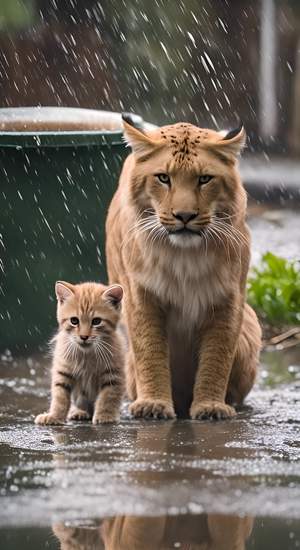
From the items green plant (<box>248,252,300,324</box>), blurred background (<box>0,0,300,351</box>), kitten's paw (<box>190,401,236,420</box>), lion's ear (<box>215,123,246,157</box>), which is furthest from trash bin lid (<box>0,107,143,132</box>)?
blurred background (<box>0,0,300,351</box>)

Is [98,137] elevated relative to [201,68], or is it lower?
lower

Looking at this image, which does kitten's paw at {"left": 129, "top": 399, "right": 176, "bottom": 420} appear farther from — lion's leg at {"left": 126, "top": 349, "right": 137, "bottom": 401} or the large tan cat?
lion's leg at {"left": 126, "top": 349, "right": 137, "bottom": 401}

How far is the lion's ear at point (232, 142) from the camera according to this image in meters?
7.31

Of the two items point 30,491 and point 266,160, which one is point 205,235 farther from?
point 266,160

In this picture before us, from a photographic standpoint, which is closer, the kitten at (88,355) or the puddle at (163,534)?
the puddle at (163,534)

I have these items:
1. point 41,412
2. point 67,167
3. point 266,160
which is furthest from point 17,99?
point 41,412

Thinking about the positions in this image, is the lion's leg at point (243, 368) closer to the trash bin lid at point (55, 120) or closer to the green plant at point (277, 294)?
the green plant at point (277, 294)

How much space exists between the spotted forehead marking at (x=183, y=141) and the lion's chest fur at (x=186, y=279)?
0.49 meters

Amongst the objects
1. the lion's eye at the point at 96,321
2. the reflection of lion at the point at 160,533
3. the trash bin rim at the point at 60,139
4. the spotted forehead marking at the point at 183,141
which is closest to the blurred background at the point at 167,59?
the trash bin rim at the point at 60,139

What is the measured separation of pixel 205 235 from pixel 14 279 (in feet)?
9.38

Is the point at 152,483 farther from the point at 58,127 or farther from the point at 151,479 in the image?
the point at 58,127

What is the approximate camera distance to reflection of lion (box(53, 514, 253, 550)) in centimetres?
495

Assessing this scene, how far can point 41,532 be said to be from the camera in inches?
198

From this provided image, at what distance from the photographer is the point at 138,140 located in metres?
7.36
